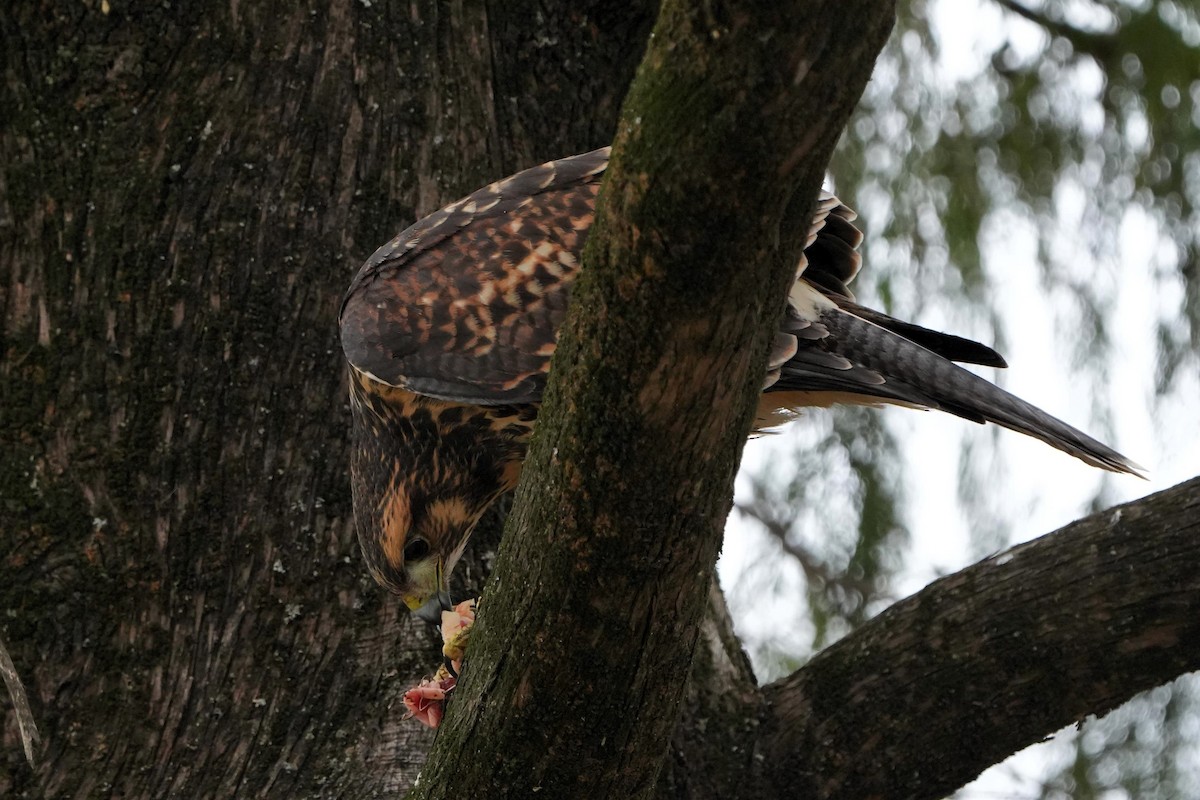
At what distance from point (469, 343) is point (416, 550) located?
472mm

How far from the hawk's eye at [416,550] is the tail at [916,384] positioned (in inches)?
33.9

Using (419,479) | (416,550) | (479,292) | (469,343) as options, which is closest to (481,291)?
(479,292)

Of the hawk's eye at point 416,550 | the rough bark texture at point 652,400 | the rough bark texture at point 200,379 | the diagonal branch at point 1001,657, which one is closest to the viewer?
the rough bark texture at point 652,400

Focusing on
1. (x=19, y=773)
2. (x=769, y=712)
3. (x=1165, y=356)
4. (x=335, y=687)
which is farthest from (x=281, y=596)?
(x=1165, y=356)

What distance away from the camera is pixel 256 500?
2.70 meters

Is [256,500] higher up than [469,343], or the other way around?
[469,343]

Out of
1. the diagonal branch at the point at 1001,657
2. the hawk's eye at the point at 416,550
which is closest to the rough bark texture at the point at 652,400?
the diagonal branch at the point at 1001,657

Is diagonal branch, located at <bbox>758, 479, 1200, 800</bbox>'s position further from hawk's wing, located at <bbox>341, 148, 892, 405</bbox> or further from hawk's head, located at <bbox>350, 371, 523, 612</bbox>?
hawk's head, located at <bbox>350, 371, 523, 612</bbox>

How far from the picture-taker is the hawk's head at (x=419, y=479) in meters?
2.72

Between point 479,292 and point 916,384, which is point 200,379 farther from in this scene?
point 916,384

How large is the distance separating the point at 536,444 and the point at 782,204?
50cm

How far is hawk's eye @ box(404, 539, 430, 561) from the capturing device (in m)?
2.78

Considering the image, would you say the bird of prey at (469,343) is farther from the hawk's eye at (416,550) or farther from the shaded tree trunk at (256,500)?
the shaded tree trunk at (256,500)

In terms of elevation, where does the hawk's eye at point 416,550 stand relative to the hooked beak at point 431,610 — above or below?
above
